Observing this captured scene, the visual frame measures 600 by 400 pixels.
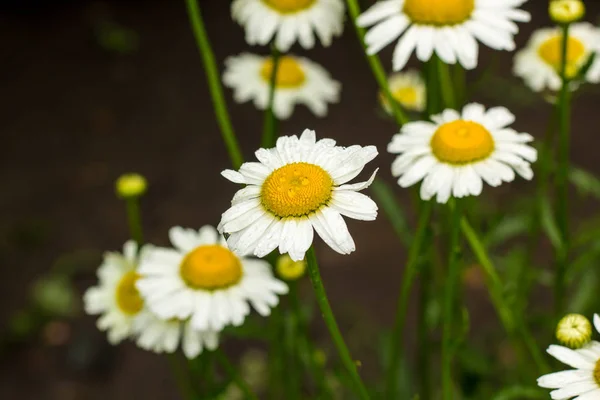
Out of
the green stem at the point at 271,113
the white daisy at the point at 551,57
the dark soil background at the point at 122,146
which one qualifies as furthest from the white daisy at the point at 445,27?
the dark soil background at the point at 122,146

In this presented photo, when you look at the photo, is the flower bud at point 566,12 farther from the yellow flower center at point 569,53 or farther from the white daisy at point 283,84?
the white daisy at point 283,84

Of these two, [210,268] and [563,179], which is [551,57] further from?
[210,268]

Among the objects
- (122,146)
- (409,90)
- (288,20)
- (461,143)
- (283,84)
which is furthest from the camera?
(122,146)

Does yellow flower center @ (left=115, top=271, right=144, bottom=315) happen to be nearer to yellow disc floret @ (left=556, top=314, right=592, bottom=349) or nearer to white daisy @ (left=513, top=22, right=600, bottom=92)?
yellow disc floret @ (left=556, top=314, right=592, bottom=349)

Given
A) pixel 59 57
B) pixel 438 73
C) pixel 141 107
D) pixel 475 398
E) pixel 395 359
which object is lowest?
pixel 475 398

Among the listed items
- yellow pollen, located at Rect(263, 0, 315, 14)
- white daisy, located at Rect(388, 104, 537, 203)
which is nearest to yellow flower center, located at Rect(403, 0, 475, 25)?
white daisy, located at Rect(388, 104, 537, 203)

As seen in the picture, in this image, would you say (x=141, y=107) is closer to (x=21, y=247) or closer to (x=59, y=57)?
(x=59, y=57)

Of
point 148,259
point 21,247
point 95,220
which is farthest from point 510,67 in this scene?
point 148,259

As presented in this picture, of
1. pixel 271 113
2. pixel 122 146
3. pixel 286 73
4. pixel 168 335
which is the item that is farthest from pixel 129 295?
pixel 122 146
